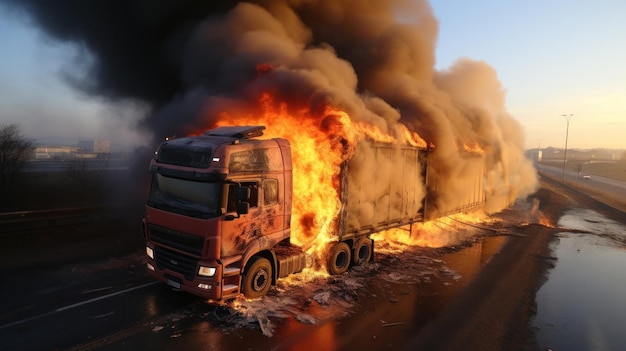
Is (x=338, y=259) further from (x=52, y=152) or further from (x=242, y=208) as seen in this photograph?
(x=52, y=152)

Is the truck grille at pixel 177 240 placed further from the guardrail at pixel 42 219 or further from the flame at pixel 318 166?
the guardrail at pixel 42 219

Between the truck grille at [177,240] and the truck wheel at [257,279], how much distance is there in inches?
44.7

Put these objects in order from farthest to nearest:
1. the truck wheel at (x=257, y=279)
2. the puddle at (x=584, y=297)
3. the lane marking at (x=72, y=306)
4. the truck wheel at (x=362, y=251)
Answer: the truck wheel at (x=362, y=251)
the truck wheel at (x=257, y=279)
the puddle at (x=584, y=297)
the lane marking at (x=72, y=306)

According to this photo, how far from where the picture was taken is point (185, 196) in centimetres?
704

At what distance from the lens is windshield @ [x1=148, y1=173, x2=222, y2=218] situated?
6.73 meters

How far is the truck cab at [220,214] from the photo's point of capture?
21.9 ft

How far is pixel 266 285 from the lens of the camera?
7664 mm

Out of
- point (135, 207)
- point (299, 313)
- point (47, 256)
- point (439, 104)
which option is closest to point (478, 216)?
point (439, 104)

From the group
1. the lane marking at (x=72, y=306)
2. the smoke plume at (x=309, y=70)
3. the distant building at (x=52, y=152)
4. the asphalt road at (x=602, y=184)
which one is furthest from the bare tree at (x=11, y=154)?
the asphalt road at (x=602, y=184)

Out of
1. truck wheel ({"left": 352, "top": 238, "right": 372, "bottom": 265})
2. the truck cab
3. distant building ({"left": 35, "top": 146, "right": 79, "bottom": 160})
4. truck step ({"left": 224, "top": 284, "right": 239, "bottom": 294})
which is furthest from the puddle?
distant building ({"left": 35, "top": 146, "right": 79, "bottom": 160})

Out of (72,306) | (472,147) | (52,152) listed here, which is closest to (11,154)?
(72,306)

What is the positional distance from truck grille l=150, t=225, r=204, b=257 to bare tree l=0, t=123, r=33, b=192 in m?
17.4

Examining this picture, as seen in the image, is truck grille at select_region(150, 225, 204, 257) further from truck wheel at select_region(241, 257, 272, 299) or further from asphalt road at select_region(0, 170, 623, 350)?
asphalt road at select_region(0, 170, 623, 350)

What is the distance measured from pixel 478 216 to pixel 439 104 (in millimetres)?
7402
